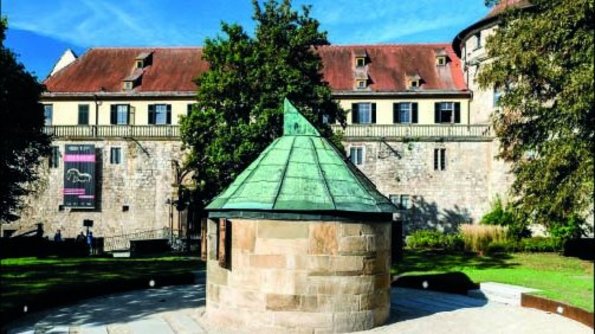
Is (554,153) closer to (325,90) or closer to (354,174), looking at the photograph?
(325,90)

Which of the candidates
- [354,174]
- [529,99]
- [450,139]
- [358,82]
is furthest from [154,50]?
[354,174]

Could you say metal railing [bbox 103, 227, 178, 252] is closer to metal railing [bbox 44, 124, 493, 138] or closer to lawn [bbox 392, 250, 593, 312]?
metal railing [bbox 44, 124, 493, 138]

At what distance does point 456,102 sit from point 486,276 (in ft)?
85.9

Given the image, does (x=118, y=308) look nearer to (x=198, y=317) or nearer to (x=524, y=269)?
(x=198, y=317)

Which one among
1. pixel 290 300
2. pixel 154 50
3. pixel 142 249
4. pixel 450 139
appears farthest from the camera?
pixel 154 50

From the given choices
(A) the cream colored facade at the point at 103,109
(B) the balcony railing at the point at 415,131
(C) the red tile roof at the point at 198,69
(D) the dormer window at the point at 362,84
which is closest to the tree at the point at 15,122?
(A) the cream colored facade at the point at 103,109

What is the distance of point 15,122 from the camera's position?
88.8ft

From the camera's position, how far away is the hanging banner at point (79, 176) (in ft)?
146

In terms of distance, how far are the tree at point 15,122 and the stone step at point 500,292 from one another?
1846 centimetres

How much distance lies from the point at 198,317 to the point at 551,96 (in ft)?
60.4

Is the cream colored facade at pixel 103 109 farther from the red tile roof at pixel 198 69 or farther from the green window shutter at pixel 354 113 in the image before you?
the green window shutter at pixel 354 113

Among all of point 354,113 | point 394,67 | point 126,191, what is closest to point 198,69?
point 126,191

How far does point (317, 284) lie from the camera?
Answer: 11.1 m

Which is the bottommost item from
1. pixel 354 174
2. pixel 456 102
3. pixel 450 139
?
pixel 354 174
